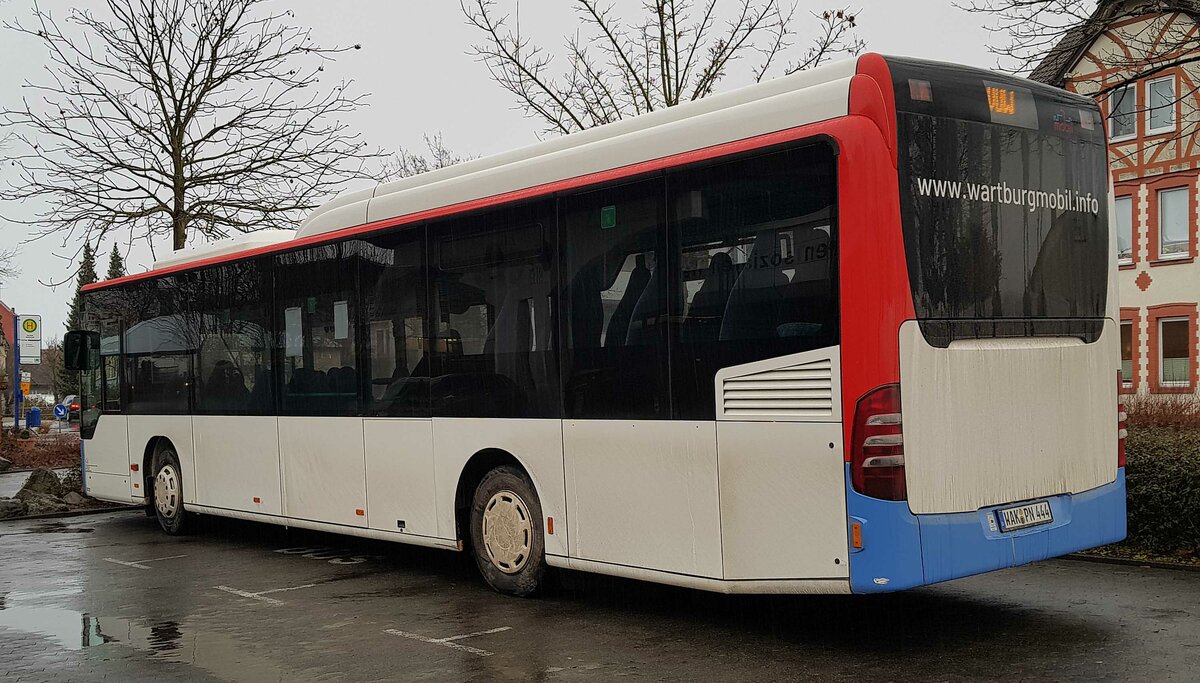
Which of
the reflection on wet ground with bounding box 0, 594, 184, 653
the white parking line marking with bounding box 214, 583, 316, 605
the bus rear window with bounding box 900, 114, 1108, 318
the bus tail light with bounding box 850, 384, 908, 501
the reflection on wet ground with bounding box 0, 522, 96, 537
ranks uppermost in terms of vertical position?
the bus rear window with bounding box 900, 114, 1108, 318

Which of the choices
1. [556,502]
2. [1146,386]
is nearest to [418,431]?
[556,502]

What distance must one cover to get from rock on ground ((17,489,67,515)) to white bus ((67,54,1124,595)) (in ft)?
28.6

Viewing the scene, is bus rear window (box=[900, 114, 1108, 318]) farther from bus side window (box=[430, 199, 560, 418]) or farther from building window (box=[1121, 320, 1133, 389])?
building window (box=[1121, 320, 1133, 389])

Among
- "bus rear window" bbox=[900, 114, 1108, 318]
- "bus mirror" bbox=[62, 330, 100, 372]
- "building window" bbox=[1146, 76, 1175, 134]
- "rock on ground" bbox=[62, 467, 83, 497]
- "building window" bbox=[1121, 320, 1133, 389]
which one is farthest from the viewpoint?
"building window" bbox=[1121, 320, 1133, 389]

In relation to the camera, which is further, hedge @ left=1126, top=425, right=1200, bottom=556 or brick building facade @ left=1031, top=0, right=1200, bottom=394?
brick building facade @ left=1031, top=0, right=1200, bottom=394

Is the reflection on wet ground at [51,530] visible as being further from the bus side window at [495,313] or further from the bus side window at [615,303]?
the bus side window at [615,303]

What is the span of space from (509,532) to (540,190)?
2498 millimetres

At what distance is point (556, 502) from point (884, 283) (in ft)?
10.1

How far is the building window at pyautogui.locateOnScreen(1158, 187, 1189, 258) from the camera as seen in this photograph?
33.9m

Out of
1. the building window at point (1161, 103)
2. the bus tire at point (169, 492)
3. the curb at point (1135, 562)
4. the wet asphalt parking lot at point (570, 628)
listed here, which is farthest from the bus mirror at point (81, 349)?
the building window at point (1161, 103)

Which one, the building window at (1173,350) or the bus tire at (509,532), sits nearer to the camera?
the bus tire at (509,532)

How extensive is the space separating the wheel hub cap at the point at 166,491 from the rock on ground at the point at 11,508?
12.2 feet

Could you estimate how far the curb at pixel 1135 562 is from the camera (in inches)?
373

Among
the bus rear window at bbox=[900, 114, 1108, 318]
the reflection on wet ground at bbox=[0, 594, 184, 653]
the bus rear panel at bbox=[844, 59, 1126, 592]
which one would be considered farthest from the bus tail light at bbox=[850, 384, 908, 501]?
the reflection on wet ground at bbox=[0, 594, 184, 653]
